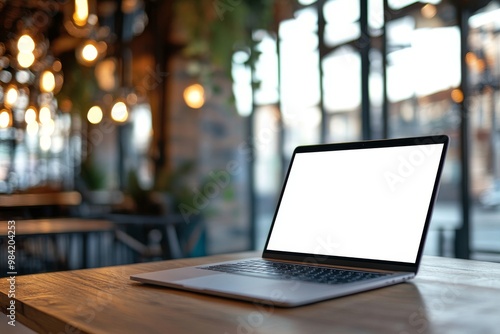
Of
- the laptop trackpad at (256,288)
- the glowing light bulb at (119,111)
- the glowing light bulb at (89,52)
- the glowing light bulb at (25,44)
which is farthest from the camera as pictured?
the glowing light bulb at (119,111)

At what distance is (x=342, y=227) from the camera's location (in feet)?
4.33

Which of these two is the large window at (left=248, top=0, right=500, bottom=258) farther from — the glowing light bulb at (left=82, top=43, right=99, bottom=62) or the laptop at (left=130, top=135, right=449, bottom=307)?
the laptop at (left=130, top=135, right=449, bottom=307)

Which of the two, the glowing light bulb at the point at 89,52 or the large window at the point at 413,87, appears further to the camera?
the glowing light bulb at the point at 89,52

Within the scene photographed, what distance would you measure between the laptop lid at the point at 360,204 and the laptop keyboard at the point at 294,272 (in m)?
0.06

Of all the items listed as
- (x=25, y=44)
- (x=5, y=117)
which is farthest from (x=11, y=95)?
(x=25, y=44)

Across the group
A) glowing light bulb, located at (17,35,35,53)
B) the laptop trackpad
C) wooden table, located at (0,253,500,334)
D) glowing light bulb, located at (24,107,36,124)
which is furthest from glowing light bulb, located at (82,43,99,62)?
the laptop trackpad

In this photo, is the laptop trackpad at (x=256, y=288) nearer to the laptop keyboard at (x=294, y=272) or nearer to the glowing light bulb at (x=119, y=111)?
the laptop keyboard at (x=294, y=272)

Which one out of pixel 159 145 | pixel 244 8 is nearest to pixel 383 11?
pixel 244 8

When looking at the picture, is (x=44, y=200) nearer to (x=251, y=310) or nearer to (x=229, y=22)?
(x=229, y=22)

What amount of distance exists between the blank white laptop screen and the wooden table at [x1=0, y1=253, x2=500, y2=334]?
0.38 ft

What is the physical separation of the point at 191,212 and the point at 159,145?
1437mm

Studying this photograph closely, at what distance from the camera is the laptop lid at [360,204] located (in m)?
1.22

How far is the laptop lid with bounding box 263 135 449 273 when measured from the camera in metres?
1.22

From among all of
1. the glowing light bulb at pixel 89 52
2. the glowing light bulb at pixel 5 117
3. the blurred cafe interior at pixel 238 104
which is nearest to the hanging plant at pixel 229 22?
the blurred cafe interior at pixel 238 104
